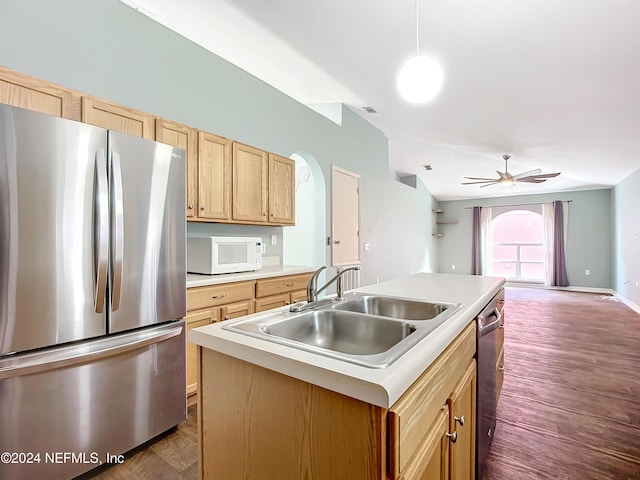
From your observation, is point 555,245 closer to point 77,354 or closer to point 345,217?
point 345,217

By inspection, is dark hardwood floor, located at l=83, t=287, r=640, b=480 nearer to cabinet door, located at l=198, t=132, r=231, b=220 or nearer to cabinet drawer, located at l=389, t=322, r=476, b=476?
cabinet drawer, located at l=389, t=322, r=476, b=476

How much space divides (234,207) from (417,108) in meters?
2.66

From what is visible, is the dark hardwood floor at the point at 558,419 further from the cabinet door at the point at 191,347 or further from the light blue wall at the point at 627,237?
the light blue wall at the point at 627,237

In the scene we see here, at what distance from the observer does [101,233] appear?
4.85 feet

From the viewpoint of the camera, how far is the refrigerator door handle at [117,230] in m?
1.53

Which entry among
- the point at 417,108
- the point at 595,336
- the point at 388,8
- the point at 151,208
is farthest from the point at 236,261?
the point at 595,336

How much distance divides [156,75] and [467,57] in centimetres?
248

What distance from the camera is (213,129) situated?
2748mm

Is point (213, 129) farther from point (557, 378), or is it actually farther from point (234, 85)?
point (557, 378)

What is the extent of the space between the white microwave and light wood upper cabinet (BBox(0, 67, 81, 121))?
1099mm

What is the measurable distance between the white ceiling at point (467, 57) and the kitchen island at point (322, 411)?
2.20 metres

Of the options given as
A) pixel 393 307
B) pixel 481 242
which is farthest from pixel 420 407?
pixel 481 242

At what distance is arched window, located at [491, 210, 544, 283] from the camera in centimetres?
832

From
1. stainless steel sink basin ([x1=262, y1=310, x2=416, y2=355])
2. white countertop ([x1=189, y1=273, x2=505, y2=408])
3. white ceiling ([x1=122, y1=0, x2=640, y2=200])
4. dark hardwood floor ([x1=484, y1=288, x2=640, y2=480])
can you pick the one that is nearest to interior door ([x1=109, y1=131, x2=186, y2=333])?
white countertop ([x1=189, y1=273, x2=505, y2=408])
